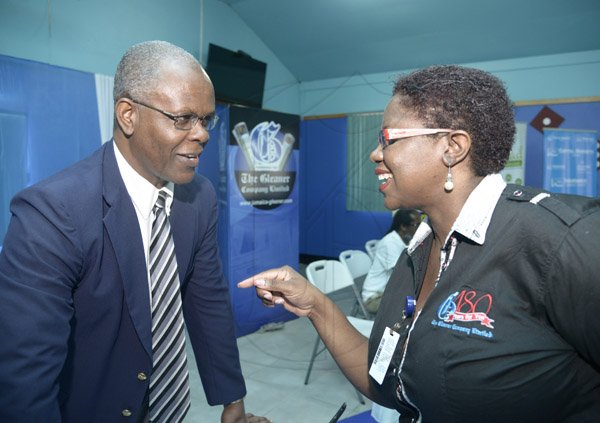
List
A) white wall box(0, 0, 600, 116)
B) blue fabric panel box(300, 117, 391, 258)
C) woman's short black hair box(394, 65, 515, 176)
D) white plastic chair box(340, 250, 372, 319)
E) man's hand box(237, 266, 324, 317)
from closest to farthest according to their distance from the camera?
woman's short black hair box(394, 65, 515, 176) → man's hand box(237, 266, 324, 317) → white wall box(0, 0, 600, 116) → white plastic chair box(340, 250, 372, 319) → blue fabric panel box(300, 117, 391, 258)

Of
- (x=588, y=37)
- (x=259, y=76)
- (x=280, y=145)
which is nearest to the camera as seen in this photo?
(x=280, y=145)

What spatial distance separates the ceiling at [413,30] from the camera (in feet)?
19.9

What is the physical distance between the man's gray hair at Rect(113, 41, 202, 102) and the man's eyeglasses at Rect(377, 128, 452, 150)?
62cm

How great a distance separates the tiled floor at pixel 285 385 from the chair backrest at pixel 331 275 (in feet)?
2.85

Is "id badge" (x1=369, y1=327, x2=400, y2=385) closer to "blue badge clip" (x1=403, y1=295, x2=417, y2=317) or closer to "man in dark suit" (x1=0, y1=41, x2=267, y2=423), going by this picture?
"blue badge clip" (x1=403, y1=295, x2=417, y2=317)

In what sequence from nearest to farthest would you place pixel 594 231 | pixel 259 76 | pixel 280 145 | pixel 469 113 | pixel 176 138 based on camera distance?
pixel 594 231 < pixel 469 113 < pixel 176 138 < pixel 280 145 < pixel 259 76

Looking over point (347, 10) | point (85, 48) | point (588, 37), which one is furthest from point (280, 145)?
point (588, 37)

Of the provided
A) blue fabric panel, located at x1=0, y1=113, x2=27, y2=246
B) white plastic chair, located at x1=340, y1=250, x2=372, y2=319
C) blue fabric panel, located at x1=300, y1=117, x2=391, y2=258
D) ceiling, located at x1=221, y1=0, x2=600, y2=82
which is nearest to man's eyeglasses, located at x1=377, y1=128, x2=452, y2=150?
Answer: blue fabric panel, located at x1=0, y1=113, x2=27, y2=246

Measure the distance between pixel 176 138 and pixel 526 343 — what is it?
1118mm

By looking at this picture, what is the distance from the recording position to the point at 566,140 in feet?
18.8

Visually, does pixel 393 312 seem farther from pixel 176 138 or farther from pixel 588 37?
pixel 588 37

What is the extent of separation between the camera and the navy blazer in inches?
38.8

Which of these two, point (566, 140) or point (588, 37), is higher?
point (588, 37)

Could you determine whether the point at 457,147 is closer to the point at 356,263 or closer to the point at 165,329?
the point at 165,329
